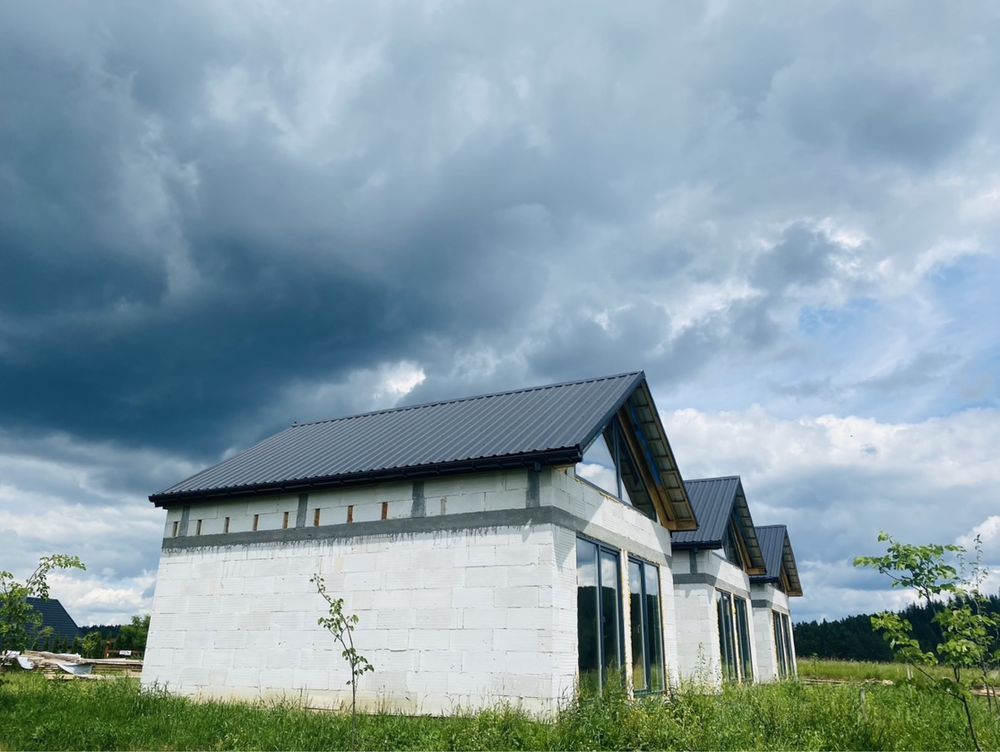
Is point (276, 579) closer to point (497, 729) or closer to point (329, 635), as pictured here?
point (329, 635)

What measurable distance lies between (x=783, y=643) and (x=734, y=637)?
1335 centimetres

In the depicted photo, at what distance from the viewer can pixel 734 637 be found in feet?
96.4

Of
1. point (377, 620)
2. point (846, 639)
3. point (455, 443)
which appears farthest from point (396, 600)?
point (846, 639)

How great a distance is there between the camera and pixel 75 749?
1267 cm

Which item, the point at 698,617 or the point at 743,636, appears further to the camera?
the point at 743,636

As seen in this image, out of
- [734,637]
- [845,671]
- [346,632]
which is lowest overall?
[845,671]

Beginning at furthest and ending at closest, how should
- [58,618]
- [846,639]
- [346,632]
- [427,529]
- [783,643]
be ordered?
[846,639] → [58,618] → [783,643] → [346,632] → [427,529]

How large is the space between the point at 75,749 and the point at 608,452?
12.4 meters

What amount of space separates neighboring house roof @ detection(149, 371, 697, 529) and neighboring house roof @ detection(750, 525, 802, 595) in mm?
17245

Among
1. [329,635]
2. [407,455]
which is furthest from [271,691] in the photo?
[407,455]

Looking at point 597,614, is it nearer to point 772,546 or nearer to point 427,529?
point 427,529

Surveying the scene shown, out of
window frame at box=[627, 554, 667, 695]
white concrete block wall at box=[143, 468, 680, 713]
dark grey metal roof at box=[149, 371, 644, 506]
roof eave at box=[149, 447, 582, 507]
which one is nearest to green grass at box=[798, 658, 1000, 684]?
window frame at box=[627, 554, 667, 695]

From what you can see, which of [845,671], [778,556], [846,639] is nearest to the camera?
[778,556]

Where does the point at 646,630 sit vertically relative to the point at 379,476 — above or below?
below
